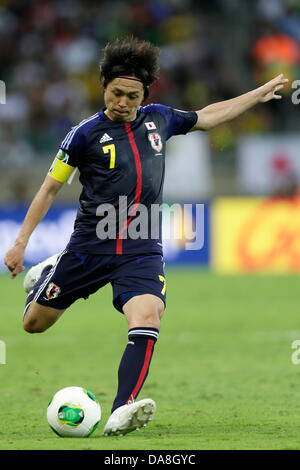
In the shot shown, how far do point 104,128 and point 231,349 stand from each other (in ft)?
14.3

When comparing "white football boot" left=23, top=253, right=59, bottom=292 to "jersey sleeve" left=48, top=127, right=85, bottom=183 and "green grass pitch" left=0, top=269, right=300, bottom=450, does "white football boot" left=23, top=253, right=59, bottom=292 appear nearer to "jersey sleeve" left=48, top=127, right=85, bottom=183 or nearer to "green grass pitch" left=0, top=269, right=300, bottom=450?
"green grass pitch" left=0, top=269, right=300, bottom=450

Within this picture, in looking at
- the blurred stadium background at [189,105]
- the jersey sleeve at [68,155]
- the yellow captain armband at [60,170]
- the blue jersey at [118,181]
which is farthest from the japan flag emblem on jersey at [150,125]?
the blurred stadium background at [189,105]

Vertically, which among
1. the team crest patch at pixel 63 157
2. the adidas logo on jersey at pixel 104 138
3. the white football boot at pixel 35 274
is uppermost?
the adidas logo on jersey at pixel 104 138

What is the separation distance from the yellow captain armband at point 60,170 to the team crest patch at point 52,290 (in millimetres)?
694

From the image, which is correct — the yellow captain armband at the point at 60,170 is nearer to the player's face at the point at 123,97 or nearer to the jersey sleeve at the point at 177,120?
the player's face at the point at 123,97

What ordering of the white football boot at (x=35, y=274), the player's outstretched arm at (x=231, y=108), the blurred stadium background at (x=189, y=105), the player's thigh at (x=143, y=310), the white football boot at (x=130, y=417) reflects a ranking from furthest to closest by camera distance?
the blurred stadium background at (x=189, y=105), the white football boot at (x=35, y=274), the player's outstretched arm at (x=231, y=108), the player's thigh at (x=143, y=310), the white football boot at (x=130, y=417)

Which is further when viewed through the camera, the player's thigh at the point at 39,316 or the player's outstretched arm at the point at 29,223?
the player's thigh at the point at 39,316

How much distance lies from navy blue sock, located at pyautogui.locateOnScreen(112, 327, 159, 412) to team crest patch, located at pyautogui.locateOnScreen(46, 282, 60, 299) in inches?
26.6

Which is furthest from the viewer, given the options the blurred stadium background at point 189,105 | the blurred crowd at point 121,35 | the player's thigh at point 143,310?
the blurred crowd at point 121,35

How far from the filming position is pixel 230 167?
19891 mm

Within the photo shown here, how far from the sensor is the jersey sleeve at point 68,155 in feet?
18.8

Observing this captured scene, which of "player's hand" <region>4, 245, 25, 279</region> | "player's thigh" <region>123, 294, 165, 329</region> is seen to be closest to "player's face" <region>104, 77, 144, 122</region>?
"player's hand" <region>4, 245, 25, 279</region>

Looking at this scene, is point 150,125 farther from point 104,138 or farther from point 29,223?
point 29,223
